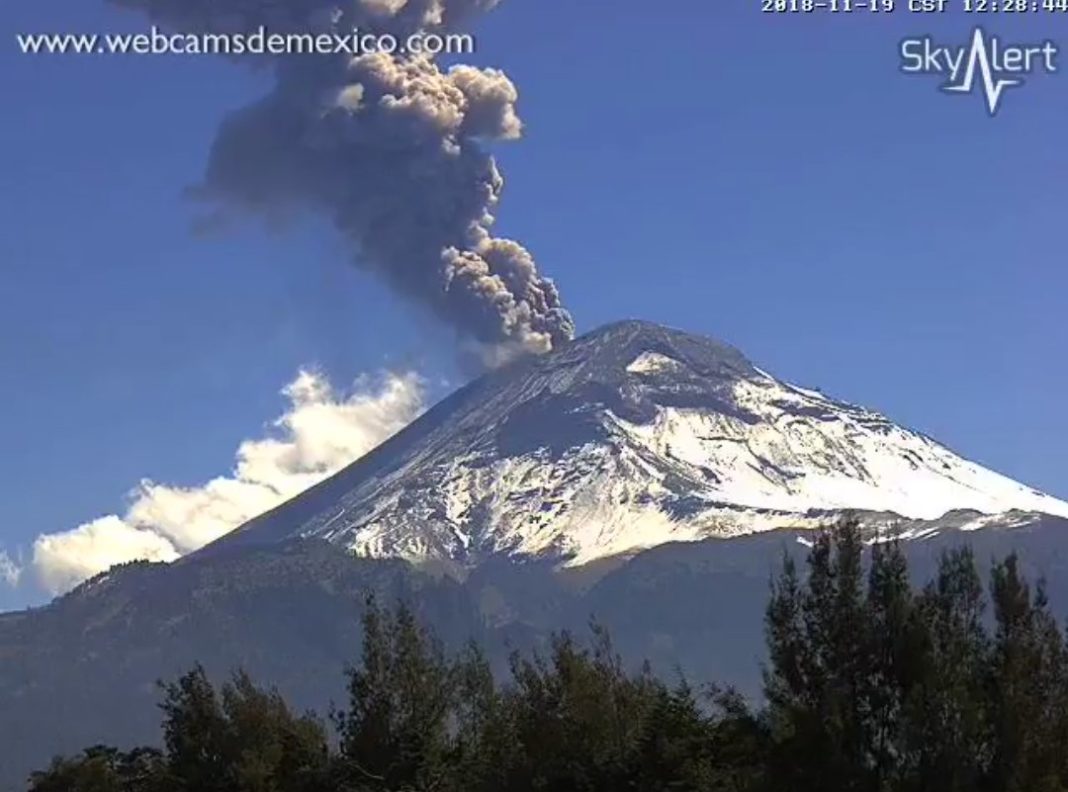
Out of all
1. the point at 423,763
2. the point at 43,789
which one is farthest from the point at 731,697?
the point at 43,789

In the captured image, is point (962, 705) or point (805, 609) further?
point (805, 609)

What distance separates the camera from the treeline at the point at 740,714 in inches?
1695

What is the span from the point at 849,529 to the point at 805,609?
2.46m

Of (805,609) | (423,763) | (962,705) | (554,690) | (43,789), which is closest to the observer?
(962,705)

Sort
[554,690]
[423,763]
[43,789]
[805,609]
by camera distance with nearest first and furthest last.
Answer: [805,609], [554,690], [423,763], [43,789]

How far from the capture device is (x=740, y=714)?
163 ft

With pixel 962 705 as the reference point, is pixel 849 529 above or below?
above

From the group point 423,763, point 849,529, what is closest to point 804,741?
point 849,529

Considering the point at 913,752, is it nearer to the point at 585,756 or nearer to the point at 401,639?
the point at 585,756

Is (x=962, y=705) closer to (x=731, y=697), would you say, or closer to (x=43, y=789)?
(x=731, y=697)

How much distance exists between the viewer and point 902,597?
45.0m

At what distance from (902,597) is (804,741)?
4.16m

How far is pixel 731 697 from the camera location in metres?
50.0

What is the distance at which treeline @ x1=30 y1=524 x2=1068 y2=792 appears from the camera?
4306 cm
